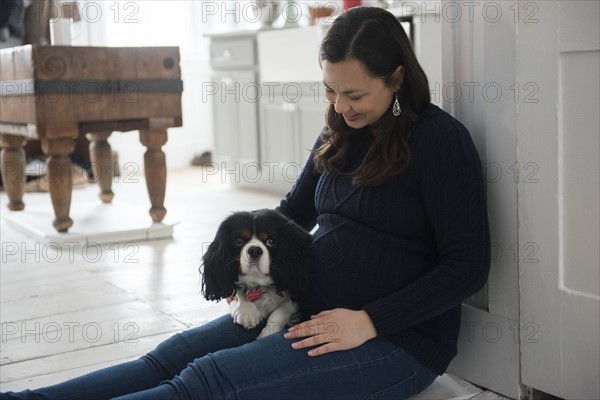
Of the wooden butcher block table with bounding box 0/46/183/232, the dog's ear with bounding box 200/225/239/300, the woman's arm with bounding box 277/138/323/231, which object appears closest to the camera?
the dog's ear with bounding box 200/225/239/300

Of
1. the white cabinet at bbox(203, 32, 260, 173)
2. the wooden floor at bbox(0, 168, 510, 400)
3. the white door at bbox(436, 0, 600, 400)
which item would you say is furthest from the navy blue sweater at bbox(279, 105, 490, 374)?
the white cabinet at bbox(203, 32, 260, 173)

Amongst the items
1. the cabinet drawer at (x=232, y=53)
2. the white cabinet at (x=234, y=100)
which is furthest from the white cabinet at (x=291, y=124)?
the cabinet drawer at (x=232, y=53)

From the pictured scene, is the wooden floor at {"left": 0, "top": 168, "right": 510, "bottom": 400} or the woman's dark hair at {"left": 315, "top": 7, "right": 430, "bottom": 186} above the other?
the woman's dark hair at {"left": 315, "top": 7, "right": 430, "bottom": 186}

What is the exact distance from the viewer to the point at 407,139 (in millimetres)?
1611

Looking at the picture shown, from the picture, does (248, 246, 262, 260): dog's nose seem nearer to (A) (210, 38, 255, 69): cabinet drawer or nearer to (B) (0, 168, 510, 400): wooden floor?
(B) (0, 168, 510, 400): wooden floor

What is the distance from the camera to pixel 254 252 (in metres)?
1.66

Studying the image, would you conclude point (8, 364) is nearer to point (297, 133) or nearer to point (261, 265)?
point (261, 265)

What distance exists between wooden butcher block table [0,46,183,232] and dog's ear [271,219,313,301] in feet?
6.52

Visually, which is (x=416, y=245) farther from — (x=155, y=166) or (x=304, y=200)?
(x=155, y=166)

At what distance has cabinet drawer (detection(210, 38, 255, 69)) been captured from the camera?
16.2ft

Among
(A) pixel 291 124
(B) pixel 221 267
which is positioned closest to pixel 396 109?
(B) pixel 221 267

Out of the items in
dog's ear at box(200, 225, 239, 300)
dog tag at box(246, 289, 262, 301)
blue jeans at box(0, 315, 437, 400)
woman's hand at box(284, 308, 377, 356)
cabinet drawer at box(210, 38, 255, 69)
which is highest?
cabinet drawer at box(210, 38, 255, 69)

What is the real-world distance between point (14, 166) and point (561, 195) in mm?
3381

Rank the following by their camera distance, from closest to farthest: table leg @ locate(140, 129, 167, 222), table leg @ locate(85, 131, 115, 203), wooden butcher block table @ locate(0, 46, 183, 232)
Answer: wooden butcher block table @ locate(0, 46, 183, 232) → table leg @ locate(140, 129, 167, 222) → table leg @ locate(85, 131, 115, 203)
